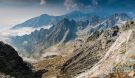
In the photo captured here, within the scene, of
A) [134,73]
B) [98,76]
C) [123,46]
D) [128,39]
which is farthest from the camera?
[128,39]

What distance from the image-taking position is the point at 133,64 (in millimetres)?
66250

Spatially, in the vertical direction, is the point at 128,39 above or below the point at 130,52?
above

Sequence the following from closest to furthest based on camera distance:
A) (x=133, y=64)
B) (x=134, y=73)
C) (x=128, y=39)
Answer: (x=134, y=73) < (x=133, y=64) < (x=128, y=39)

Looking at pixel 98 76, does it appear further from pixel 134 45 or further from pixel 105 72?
pixel 134 45

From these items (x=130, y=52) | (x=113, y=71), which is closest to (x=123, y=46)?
(x=130, y=52)

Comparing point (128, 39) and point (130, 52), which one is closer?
point (130, 52)

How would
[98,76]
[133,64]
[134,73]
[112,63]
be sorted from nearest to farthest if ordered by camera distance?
[134,73] → [133,64] → [98,76] → [112,63]

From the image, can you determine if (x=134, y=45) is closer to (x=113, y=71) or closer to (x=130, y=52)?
(x=130, y=52)

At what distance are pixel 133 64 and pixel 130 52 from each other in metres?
7.88

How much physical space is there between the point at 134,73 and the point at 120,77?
3.44 meters

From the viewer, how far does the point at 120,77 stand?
6378 centimetres

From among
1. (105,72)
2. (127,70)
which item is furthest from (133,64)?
(105,72)

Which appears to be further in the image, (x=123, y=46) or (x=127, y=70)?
(x=123, y=46)

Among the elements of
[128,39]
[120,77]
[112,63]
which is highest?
[128,39]
